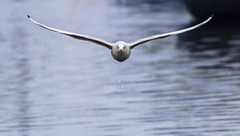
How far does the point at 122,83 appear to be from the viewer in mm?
48500

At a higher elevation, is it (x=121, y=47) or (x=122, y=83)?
(x=122, y=83)

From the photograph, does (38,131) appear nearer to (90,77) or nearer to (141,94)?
(141,94)

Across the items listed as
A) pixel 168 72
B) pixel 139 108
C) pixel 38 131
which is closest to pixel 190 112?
pixel 139 108

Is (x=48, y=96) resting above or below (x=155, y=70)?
below

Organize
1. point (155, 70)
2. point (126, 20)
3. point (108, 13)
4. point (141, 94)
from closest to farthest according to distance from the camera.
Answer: point (141, 94) → point (155, 70) → point (126, 20) → point (108, 13)

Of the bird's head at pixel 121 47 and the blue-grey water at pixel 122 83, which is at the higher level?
the blue-grey water at pixel 122 83

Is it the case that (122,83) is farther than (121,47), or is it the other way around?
(122,83)

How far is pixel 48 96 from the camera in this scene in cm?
4581

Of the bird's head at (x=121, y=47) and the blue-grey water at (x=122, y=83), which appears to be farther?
the blue-grey water at (x=122, y=83)

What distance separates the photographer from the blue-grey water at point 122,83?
38.0m

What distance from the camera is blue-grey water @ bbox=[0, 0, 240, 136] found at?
38.0 m

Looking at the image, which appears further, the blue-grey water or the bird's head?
the blue-grey water

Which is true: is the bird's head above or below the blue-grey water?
below

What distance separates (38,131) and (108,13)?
65.5 meters
